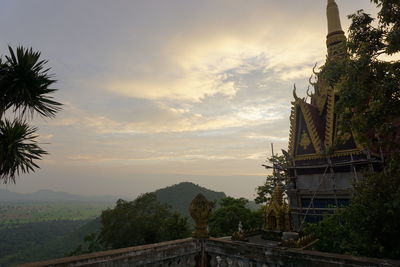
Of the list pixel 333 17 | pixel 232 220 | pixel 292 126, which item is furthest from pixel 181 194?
pixel 333 17

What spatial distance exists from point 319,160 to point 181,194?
302ft

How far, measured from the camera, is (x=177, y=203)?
341 ft

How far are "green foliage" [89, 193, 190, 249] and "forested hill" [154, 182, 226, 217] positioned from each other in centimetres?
6746

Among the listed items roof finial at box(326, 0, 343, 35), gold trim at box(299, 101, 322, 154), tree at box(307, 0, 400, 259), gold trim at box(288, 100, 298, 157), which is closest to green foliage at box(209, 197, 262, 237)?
gold trim at box(288, 100, 298, 157)

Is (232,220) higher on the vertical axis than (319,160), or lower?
lower

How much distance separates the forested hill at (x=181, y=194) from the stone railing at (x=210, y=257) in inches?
3800

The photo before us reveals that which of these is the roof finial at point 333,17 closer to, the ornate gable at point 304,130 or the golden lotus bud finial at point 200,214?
the ornate gable at point 304,130

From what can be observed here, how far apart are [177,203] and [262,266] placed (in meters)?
103

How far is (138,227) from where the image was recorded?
32.7 m

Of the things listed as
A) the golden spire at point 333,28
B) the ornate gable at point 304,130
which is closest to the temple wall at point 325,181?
the ornate gable at point 304,130

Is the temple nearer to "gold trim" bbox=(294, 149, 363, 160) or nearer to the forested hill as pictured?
"gold trim" bbox=(294, 149, 363, 160)

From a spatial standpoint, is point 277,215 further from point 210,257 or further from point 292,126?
point 210,257

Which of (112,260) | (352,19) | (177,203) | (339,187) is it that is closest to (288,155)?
(339,187)

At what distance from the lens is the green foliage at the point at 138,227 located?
106 feet
